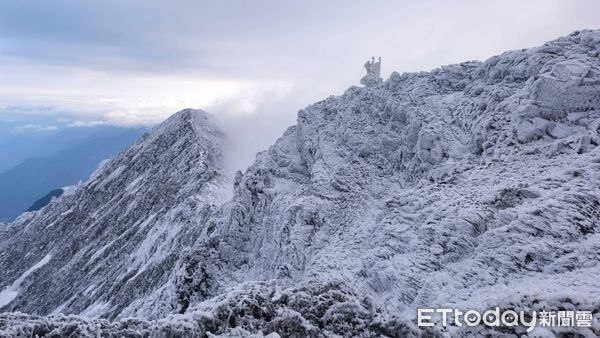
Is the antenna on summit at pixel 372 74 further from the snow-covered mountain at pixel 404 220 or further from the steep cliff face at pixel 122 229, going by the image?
the steep cliff face at pixel 122 229

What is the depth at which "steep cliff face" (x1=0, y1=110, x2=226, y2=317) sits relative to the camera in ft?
217

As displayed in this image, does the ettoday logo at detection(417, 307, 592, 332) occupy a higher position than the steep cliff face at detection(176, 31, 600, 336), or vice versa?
the steep cliff face at detection(176, 31, 600, 336)

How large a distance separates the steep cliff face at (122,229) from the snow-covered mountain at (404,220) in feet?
4.15

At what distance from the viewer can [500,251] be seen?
2033 cm

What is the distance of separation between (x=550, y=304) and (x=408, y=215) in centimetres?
1187

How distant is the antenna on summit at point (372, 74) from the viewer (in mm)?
58094

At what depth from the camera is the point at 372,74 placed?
5891 cm

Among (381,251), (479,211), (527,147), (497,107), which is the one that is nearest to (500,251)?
(479,211)

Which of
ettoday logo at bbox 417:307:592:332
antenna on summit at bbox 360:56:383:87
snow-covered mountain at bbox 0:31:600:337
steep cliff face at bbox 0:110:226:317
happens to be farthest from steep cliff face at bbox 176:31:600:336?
steep cliff face at bbox 0:110:226:317

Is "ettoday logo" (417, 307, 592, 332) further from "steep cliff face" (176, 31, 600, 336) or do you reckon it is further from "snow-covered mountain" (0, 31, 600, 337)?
"steep cliff face" (176, 31, 600, 336)

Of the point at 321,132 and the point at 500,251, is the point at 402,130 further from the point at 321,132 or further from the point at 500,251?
the point at 500,251

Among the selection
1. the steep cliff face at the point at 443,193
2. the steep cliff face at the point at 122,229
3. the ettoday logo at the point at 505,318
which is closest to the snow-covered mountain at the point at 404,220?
the steep cliff face at the point at 443,193

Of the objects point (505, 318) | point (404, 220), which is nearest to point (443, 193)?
point (404, 220)

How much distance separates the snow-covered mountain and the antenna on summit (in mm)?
7012
